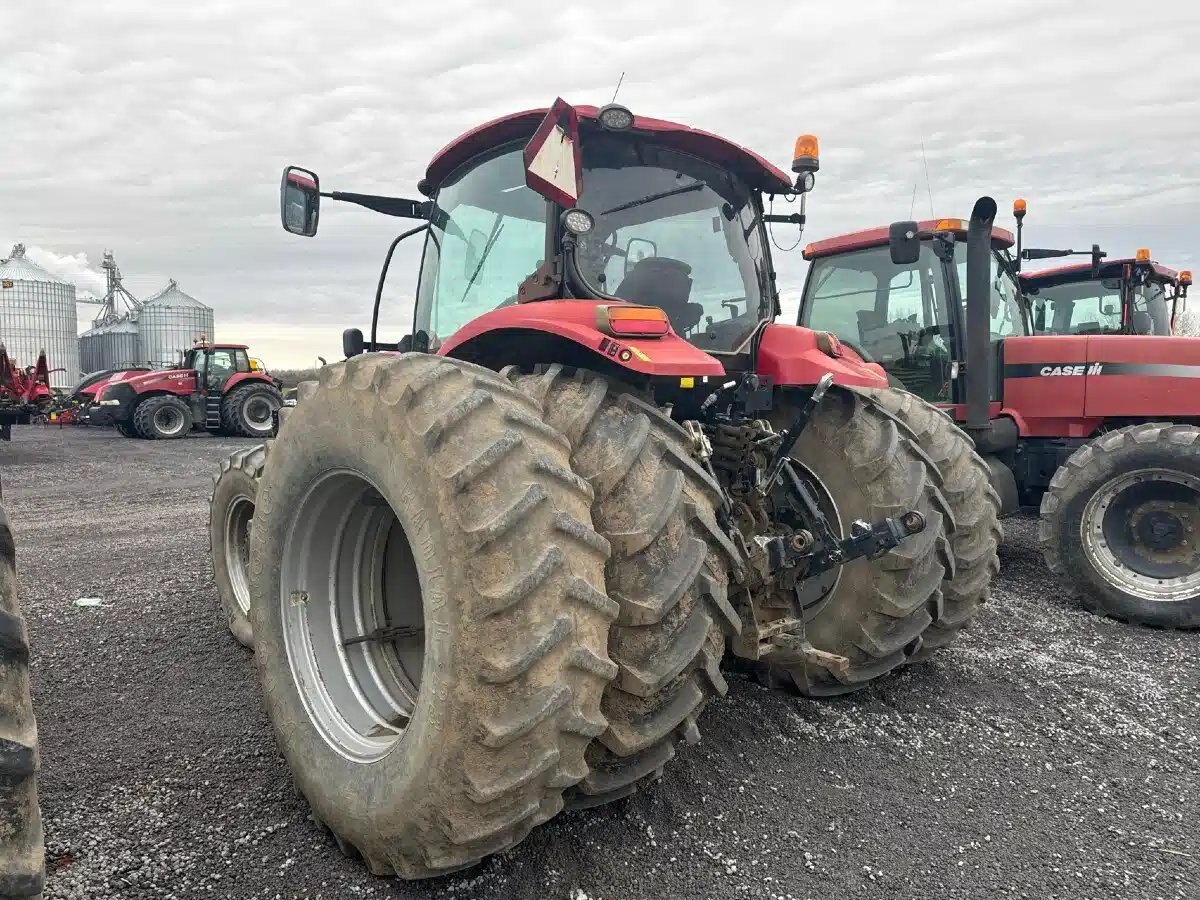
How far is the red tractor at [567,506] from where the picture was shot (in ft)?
6.02

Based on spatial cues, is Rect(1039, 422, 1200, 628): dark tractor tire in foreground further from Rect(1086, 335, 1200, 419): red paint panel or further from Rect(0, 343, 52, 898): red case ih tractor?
Rect(0, 343, 52, 898): red case ih tractor

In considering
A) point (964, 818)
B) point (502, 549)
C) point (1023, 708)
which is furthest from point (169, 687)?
point (1023, 708)

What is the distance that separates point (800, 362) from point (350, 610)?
1803 millimetres

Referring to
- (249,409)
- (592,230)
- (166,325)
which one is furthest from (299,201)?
(166,325)

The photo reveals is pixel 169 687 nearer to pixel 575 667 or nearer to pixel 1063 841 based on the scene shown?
pixel 575 667

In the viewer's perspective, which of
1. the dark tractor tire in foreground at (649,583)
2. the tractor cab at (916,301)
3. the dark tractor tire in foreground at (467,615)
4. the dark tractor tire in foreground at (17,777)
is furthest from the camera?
the tractor cab at (916,301)

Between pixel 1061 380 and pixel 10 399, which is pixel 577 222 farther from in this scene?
pixel 10 399

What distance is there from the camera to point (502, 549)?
1805 millimetres

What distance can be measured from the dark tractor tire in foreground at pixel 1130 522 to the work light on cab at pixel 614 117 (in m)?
3.76

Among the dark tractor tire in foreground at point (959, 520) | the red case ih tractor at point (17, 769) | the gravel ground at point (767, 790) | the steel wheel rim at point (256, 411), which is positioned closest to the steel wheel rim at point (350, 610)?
the gravel ground at point (767, 790)

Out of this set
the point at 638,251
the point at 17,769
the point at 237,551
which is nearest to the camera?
the point at 17,769

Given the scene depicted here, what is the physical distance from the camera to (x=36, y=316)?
31.9 m

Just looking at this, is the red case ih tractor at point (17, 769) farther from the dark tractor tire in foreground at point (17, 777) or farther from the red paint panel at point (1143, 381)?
the red paint panel at point (1143, 381)

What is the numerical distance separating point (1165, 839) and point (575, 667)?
1945mm
